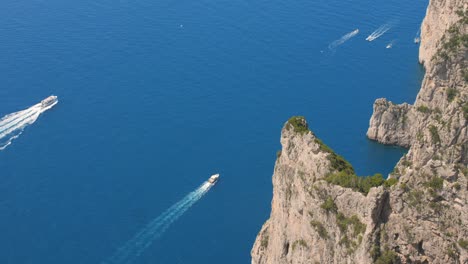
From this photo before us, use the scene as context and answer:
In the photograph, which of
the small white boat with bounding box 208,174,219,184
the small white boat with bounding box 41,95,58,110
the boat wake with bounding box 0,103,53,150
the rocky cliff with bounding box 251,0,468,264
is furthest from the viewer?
the small white boat with bounding box 41,95,58,110

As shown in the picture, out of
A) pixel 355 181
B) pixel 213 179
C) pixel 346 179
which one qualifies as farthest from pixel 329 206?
pixel 213 179

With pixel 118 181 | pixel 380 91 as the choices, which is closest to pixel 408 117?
pixel 380 91

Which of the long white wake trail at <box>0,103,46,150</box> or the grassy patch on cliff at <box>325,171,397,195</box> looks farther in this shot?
the long white wake trail at <box>0,103,46,150</box>

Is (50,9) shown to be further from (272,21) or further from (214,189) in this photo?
(214,189)

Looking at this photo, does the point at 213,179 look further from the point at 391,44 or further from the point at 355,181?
the point at 391,44

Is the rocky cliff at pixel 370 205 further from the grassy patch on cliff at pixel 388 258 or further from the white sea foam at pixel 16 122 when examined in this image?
the white sea foam at pixel 16 122

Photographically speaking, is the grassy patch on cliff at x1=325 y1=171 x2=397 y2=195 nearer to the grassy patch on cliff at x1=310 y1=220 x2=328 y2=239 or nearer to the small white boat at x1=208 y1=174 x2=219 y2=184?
the grassy patch on cliff at x1=310 y1=220 x2=328 y2=239

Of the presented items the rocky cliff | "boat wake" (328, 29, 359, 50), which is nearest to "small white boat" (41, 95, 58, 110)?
"boat wake" (328, 29, 359, 50)
